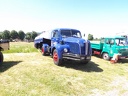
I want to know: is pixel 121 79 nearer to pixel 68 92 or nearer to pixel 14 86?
pixel 68 92

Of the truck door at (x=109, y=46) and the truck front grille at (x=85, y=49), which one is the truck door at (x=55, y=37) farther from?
the truck door at (x=109, y=46)

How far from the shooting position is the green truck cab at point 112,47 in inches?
510

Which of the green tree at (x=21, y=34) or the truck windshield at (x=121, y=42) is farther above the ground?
the green tree at (x=21, y=34)

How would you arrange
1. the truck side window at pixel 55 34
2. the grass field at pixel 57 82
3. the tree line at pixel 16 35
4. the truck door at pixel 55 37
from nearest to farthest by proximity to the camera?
1. the grass field at pixel 57 82
2. the truck door at pixel 55 37
3. the truck side window at pixel 55 34
4. the tree line at pixel 16 35

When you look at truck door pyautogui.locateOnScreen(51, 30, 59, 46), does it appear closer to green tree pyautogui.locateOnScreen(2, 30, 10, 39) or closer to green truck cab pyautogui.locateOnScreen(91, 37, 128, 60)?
Result: green truck cab pyautogui.locateOnScreen(91, 37, 128, 60)

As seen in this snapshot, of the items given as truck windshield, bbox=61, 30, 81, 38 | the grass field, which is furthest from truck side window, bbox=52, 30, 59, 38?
the grass field

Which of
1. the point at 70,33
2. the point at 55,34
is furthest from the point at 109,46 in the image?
the point at 55,34

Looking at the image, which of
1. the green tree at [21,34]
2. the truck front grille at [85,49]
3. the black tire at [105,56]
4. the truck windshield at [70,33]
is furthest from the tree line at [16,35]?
the truck front grille at [85,49]

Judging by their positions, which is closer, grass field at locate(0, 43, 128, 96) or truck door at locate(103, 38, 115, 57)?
grass field at locate(0, 43, 128, 96)

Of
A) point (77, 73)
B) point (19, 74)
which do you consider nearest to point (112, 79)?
point (77, 73)

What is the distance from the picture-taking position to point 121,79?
864 cm

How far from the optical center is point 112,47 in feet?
43.4

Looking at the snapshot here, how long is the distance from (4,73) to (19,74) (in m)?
0.81

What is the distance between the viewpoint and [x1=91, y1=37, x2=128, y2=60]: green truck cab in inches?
510
